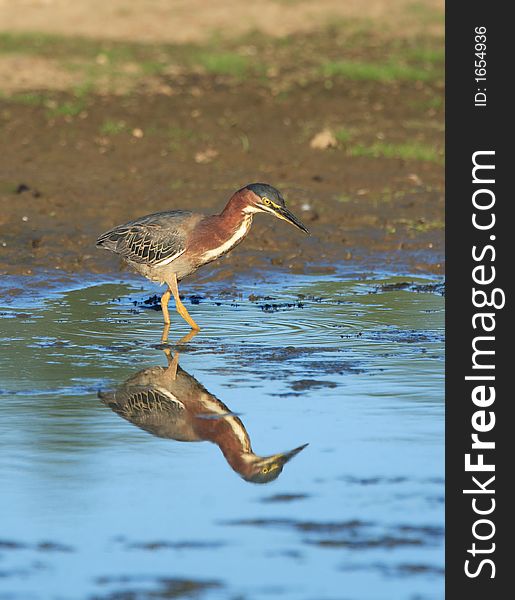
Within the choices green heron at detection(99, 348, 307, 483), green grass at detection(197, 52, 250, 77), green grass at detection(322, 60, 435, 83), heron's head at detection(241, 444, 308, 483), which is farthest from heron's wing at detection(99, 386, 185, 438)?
green grass at detection(322, 60, 435, 83)

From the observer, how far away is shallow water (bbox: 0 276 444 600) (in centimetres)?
534

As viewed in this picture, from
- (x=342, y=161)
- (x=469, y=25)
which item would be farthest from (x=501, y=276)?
(x=342, y=161)

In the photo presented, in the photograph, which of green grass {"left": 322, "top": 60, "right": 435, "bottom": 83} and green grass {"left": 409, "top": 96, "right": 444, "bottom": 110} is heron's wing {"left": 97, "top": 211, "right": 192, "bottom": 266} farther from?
green grass {"left": 322, "top": 60, "right": 435, "bottom": 83}

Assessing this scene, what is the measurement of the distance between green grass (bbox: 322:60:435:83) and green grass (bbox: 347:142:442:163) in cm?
328

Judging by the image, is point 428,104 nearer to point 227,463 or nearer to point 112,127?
point 112,127

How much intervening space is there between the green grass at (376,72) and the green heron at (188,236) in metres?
9.12

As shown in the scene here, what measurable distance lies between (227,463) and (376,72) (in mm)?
13141

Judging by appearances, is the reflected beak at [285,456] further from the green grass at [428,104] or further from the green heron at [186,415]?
the green grass at [428,104]

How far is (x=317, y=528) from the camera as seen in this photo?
19.0 feet

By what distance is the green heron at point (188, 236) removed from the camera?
974cm

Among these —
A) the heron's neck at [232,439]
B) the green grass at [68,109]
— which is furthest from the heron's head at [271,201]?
the green grass at [68,109]

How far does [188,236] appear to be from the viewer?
10.0 m

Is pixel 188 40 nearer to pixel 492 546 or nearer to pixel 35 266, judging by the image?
pixel 35 266

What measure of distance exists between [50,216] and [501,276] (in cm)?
526
